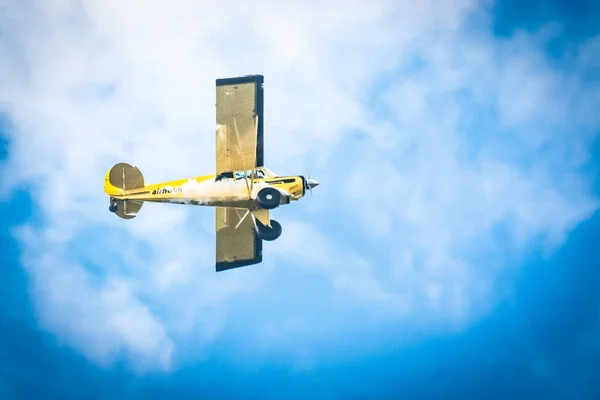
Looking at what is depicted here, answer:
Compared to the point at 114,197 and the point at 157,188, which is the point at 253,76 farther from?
the point at 114,197

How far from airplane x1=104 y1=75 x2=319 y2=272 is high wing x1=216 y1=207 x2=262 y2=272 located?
1.90 m

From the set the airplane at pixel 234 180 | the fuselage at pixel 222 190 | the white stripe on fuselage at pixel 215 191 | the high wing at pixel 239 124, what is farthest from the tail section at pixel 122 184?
the high wing at pixel 239 124

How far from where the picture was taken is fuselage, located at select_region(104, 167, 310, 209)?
17062 millimetres

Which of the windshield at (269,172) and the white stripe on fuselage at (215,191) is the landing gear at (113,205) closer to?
the white stripe on fuselage at (215,191)

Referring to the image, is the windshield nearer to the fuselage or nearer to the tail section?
the fuselage

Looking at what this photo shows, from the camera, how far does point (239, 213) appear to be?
762 inches

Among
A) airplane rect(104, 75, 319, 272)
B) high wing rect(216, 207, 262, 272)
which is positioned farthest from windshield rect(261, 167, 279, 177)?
high wing rect(216, 207, 262, 272)

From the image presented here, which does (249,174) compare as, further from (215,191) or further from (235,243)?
(235,243)

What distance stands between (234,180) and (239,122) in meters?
1.64

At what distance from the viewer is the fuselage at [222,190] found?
17.1 meters

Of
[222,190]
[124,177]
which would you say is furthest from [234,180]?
[124,177]

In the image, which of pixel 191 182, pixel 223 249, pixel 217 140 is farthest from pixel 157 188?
pixel 223 249

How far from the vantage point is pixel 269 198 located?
16.4 m

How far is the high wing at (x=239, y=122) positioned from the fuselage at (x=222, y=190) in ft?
1.22
